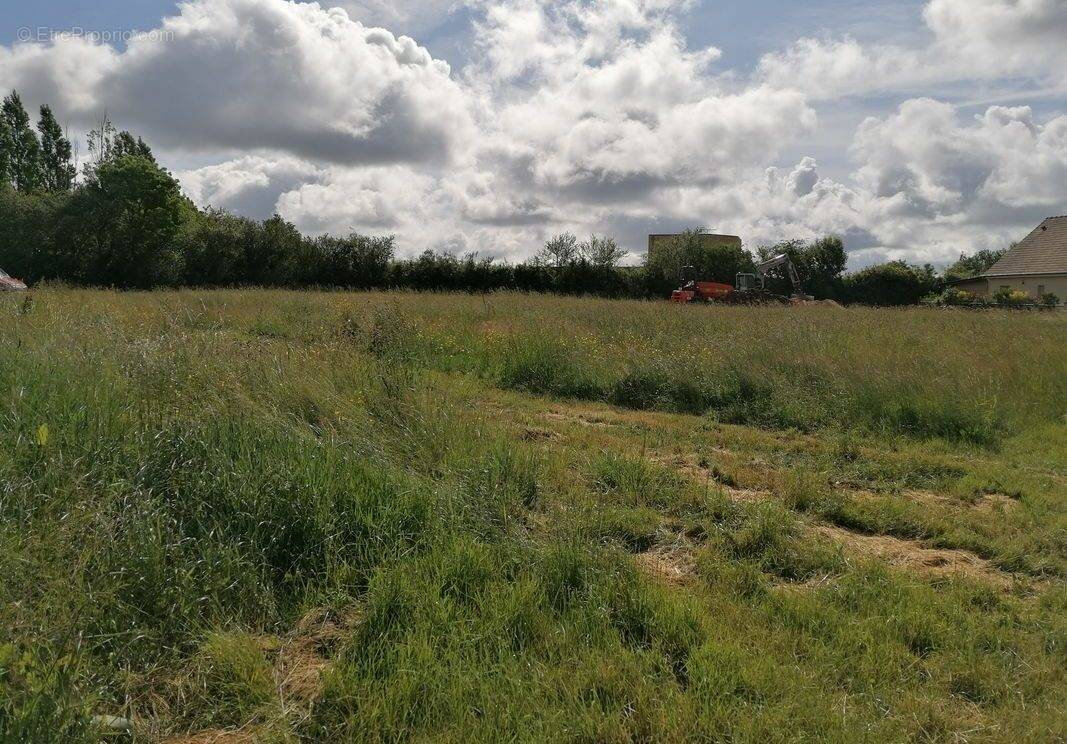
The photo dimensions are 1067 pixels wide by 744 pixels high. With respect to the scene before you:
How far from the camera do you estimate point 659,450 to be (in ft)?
23.3

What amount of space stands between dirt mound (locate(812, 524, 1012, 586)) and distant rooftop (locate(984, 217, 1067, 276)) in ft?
177

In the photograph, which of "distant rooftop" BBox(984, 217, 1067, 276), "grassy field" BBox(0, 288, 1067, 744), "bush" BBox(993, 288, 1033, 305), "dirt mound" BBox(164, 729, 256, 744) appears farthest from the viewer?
"distant rooftop" BBox(984, 217, 1067, 276)

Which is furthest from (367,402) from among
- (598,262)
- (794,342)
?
(598,262)

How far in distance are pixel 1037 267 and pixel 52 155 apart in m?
74.6

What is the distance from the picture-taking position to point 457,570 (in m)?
3.74

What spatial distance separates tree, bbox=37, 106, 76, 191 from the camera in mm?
58219

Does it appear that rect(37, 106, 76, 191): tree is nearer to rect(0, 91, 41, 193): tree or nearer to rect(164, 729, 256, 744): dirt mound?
rect(0, 91, 41, 193): tree

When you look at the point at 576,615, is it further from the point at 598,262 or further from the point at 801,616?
the point at 598,262

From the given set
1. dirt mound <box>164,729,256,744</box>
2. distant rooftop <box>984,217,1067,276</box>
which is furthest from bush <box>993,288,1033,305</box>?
dirt mound <box>164,729,256,744</box>

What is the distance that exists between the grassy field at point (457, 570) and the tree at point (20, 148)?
61091 millimetres

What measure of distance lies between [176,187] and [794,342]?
43.2 m

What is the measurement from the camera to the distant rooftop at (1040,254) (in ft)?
161

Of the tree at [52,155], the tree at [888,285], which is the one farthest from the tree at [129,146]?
the tree at [888,285]

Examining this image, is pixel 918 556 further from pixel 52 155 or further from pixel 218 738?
pixel 52 155
